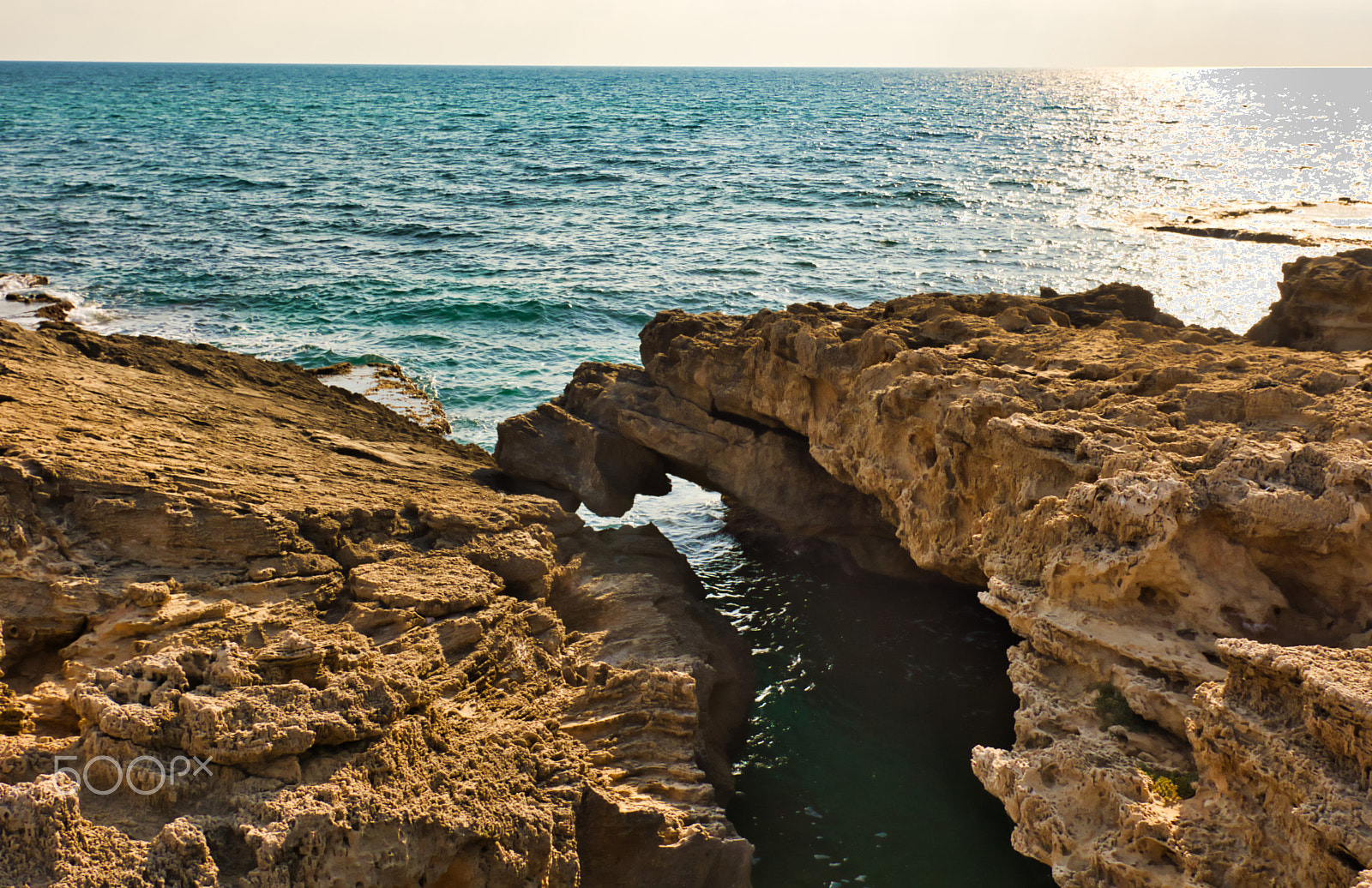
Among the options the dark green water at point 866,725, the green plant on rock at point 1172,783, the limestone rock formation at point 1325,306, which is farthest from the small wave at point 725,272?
the green plant on rock at point 1172,783

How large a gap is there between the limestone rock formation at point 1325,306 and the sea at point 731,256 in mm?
4493

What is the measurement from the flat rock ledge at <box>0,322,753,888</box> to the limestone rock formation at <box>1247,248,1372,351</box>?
6.91 meters

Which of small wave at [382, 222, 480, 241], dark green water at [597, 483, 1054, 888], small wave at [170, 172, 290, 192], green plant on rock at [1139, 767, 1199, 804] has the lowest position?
dark green water at [597, 483, 1054, 888]

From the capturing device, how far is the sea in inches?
326

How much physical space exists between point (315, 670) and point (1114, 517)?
5.57 meters

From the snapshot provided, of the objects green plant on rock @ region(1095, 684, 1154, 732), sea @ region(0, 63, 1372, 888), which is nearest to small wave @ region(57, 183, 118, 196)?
sea @ region(0, 63, 1372, 888)

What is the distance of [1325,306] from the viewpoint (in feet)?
30.7

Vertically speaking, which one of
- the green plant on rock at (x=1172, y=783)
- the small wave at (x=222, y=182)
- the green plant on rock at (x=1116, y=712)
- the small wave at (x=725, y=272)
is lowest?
the green plant on rock at (x=1172, y=783)

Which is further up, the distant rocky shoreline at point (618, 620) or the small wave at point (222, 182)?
the small wave at point (222, 182)

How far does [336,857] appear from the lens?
5.09 meters

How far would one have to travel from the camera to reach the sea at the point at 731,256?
8.27m

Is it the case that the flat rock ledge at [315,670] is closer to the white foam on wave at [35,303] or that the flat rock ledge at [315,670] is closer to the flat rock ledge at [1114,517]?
the flat rock ledge at [1114,517]

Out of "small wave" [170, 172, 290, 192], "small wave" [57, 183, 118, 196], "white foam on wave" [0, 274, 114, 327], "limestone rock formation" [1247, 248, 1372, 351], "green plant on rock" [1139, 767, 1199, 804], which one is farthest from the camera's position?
"small wave" [170, 172, 290, 192]

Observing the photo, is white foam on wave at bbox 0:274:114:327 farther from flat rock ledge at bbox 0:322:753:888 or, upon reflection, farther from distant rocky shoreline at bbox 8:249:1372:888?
flat rock ledge at bbox 0:322:753:888
